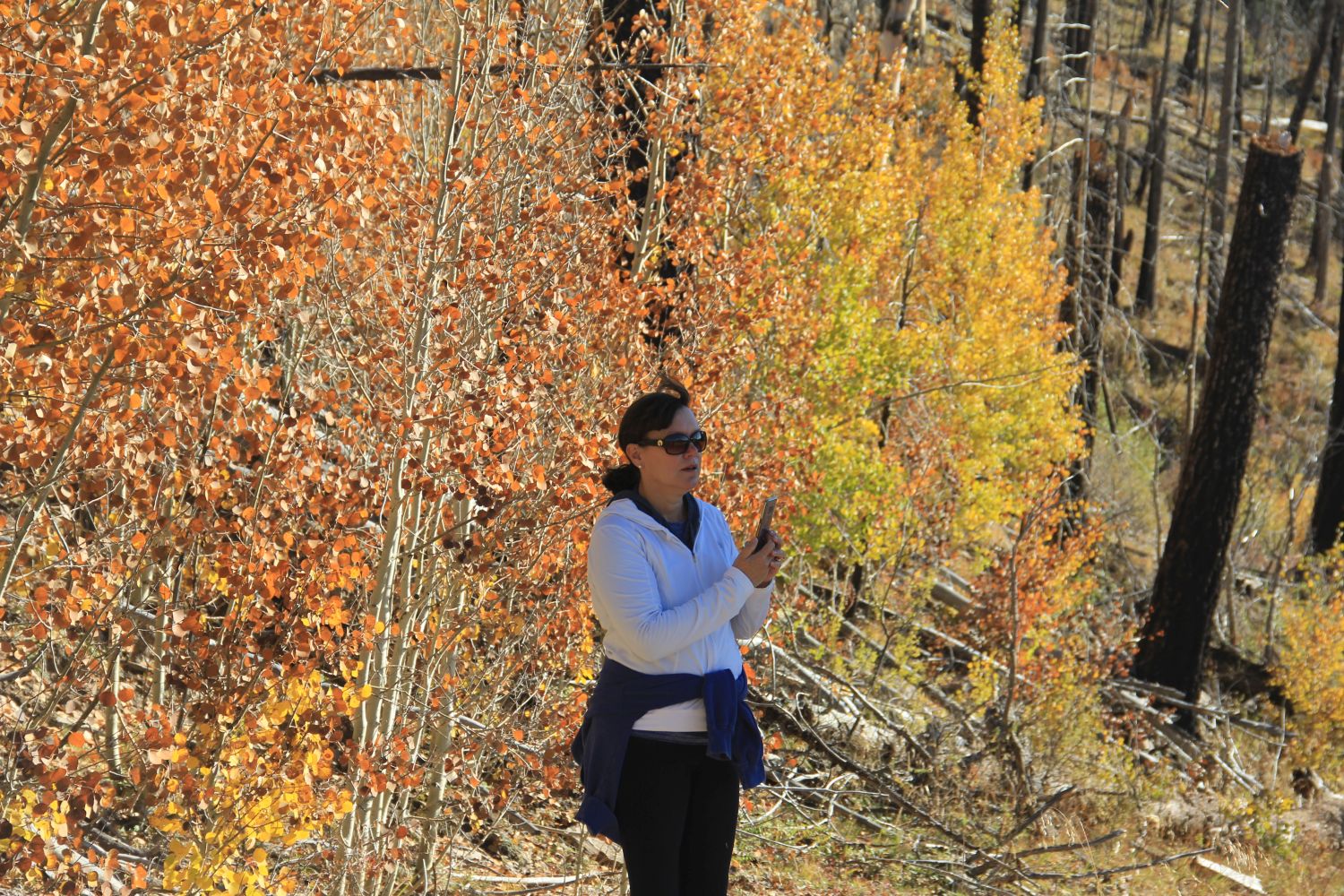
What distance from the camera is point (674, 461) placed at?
3.63 meters

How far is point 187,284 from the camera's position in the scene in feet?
13.6

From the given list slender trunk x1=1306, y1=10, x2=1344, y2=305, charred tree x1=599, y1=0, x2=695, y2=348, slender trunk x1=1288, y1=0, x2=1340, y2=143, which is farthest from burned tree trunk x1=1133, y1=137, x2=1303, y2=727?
slender trunk x1=1288, y1=0, x2=1340, y2=143

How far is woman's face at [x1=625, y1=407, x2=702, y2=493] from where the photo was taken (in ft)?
11.9

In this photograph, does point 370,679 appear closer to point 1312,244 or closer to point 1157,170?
point 1157,170

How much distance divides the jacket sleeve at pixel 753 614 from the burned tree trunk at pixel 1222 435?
36.5 feet

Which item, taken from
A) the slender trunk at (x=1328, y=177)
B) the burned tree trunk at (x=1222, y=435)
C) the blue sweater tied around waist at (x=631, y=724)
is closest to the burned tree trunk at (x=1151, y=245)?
the slender trunk at (x=1328, y=177)

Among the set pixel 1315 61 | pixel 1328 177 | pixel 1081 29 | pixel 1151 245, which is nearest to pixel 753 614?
pixel 1081 29

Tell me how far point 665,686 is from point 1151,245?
3271 cm

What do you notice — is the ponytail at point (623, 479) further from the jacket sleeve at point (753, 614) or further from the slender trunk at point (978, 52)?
the slender trunk at point (978, 52)

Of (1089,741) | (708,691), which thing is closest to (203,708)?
(708,691)

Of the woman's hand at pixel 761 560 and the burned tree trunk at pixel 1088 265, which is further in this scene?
the burned tree trunk at pixel 1088 265

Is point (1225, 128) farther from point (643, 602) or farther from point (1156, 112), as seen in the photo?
point (643, 602)

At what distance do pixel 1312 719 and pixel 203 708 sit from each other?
11670mm

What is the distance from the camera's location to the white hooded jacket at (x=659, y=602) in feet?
11.4
